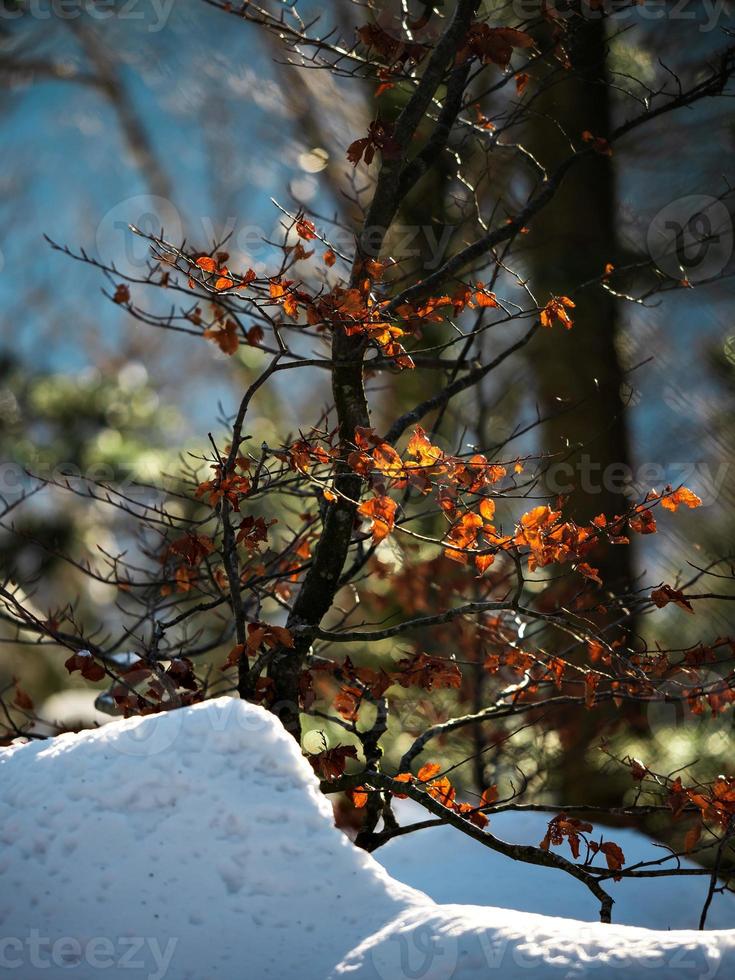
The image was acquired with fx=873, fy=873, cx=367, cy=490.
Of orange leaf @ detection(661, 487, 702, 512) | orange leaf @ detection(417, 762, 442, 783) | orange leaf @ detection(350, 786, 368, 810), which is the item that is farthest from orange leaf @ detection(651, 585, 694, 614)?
orange leaf @ detection(350, 786, 368, 810)

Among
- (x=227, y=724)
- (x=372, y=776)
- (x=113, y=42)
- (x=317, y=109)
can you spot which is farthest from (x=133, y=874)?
(x=113, y=42)

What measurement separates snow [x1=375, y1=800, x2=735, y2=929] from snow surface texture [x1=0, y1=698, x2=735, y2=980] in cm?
107

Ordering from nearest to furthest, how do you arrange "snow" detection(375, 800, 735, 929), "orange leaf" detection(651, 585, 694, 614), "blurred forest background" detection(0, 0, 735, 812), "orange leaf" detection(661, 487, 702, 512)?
"orange leaf" detection(661, 487, 702, 512) < "orange leaf" detection(651, 585, 694, 614) < "snow" detection(375, 800, 735, 929) < "blurred forest background" detection(0, 0, 735, 812)

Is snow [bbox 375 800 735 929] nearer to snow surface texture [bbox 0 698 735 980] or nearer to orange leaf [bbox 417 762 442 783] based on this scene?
orange leaf [bbox 417 762 442 783]

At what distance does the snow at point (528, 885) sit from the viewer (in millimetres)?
2896

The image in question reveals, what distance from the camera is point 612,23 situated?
5809mm

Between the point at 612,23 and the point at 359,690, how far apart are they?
501cm

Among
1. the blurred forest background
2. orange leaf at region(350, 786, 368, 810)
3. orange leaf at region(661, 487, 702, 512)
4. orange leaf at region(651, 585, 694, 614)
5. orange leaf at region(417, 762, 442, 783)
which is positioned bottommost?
orange leaf at region(350, 786, 368, 810)

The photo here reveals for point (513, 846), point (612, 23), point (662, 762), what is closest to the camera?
point (513, 846)

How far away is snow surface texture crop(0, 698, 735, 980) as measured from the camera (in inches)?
66.2

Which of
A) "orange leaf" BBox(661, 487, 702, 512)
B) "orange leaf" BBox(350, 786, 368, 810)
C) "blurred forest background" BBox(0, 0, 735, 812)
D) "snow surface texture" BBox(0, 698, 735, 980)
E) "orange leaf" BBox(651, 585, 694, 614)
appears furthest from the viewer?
"blurred forest background" BBox(0, 0, 735, 812)

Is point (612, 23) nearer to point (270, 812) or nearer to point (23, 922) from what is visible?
point (270, 812)

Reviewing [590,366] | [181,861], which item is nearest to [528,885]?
[181,861]

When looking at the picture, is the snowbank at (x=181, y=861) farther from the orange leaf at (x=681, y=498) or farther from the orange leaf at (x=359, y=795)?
the orange leaf at (x=681, y=498)
